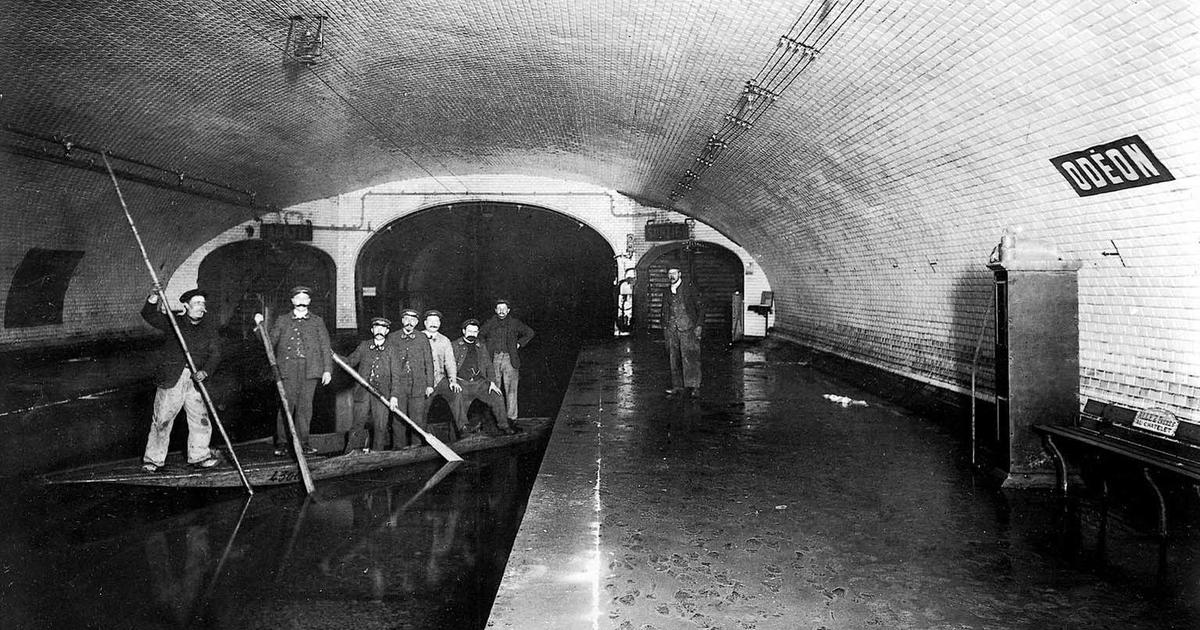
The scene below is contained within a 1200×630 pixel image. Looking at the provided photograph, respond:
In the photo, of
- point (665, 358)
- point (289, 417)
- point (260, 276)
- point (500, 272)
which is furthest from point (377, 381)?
point (500, 272)

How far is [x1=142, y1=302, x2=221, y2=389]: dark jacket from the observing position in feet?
21.5

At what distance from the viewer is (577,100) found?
9.70 m

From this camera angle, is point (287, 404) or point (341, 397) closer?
point (287, 404)

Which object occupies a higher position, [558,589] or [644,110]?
[644,110]

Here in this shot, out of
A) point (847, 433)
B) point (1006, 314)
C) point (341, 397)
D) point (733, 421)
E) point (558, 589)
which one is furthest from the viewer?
point (341, 397)

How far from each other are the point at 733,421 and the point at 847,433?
1045mm

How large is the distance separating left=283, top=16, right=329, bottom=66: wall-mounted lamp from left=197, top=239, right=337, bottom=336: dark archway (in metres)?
10.5

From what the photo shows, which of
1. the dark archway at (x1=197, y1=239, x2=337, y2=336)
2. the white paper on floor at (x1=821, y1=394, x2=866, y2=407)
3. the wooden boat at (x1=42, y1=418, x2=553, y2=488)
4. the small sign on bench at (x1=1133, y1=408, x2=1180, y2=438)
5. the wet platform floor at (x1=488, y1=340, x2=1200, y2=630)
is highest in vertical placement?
the dark archway at (x1=197, y1=239, x2=337, y2=336)

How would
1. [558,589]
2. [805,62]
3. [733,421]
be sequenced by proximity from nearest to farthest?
[558,589]
[805,62]
[733,421]

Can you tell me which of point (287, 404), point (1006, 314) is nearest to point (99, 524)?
point (287, 404)

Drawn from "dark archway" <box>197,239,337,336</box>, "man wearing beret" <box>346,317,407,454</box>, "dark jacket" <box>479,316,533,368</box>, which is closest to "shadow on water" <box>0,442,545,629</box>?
"man wearing beret" <box>346,317,407,454</box>

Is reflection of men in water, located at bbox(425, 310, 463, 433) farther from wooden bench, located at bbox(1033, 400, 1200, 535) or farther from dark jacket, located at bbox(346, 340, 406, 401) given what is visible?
wooden bench, located at bbox(1033, 400, 1200, 535)

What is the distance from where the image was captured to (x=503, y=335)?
29.0 ft

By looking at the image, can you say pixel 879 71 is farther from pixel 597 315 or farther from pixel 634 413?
pixel 597 315
